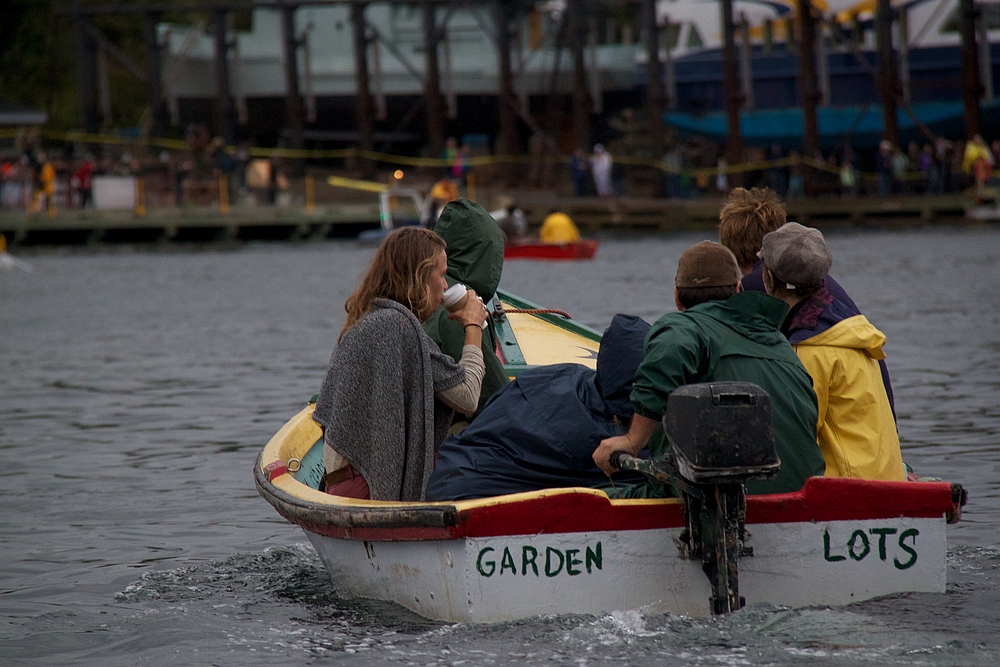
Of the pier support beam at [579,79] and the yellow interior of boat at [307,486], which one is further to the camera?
the pier support beam at [579,79]

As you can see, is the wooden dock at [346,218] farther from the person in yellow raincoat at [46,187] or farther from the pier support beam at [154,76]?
the pier support beam at [154,76]

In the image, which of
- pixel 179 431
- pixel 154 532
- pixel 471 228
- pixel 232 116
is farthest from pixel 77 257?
pixel 471 228

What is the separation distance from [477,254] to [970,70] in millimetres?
31952

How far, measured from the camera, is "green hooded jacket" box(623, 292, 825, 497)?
4.76m

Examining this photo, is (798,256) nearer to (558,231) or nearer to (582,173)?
(558,231)

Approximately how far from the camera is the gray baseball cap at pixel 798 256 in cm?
515

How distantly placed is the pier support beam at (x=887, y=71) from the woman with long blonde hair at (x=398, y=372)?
3223 centimetres

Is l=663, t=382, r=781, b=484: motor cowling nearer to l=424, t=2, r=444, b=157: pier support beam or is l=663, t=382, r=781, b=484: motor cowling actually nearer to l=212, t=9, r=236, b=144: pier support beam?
l=424, t=2, r=444, b=157: pier support beam

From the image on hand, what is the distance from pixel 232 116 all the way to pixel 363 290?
123ft

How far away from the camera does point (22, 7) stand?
173 feet

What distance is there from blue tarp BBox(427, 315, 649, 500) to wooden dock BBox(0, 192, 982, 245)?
28.8 m

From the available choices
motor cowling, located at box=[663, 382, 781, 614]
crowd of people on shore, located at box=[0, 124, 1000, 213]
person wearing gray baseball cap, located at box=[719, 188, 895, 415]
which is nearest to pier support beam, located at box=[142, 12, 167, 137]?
crowd of people on shore, located at box=[0, 124, 1000, 213]

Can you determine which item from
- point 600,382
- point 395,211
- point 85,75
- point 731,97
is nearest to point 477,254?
point 600,382

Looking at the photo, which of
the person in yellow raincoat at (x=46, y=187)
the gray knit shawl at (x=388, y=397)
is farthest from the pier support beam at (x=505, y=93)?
the gray knit shawl at (x=388, y=397)
